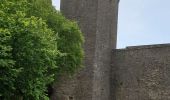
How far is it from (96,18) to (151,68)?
4584 mm

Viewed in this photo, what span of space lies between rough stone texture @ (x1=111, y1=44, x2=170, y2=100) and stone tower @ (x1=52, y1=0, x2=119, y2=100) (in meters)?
0.62

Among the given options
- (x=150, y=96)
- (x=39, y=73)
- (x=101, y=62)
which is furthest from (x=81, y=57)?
(x=39, y=73)

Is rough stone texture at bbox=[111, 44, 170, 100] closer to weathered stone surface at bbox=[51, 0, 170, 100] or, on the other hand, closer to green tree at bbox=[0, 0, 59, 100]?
weathered stone surface at bbox=[51, 0, 170, 100]

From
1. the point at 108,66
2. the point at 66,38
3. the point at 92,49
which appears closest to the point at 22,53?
the point at 66,38

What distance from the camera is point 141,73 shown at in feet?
106

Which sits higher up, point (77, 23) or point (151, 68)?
point (77, 23)

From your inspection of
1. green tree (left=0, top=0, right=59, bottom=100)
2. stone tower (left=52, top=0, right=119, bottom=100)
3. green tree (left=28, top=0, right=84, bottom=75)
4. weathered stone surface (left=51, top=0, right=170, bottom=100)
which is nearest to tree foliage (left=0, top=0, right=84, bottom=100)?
green tree (left=0, top=0, right=59, bottom=100)

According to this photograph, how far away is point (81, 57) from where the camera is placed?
30438mm

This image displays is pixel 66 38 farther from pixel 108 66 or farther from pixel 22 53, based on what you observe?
pixel 22 53

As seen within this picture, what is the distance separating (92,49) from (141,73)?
132 inches

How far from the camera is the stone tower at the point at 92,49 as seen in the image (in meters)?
32.0

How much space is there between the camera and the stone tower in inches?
1259

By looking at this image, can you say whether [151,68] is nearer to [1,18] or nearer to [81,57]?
[81,57]

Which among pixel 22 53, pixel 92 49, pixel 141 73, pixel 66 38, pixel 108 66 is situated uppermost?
pixel 66 38
